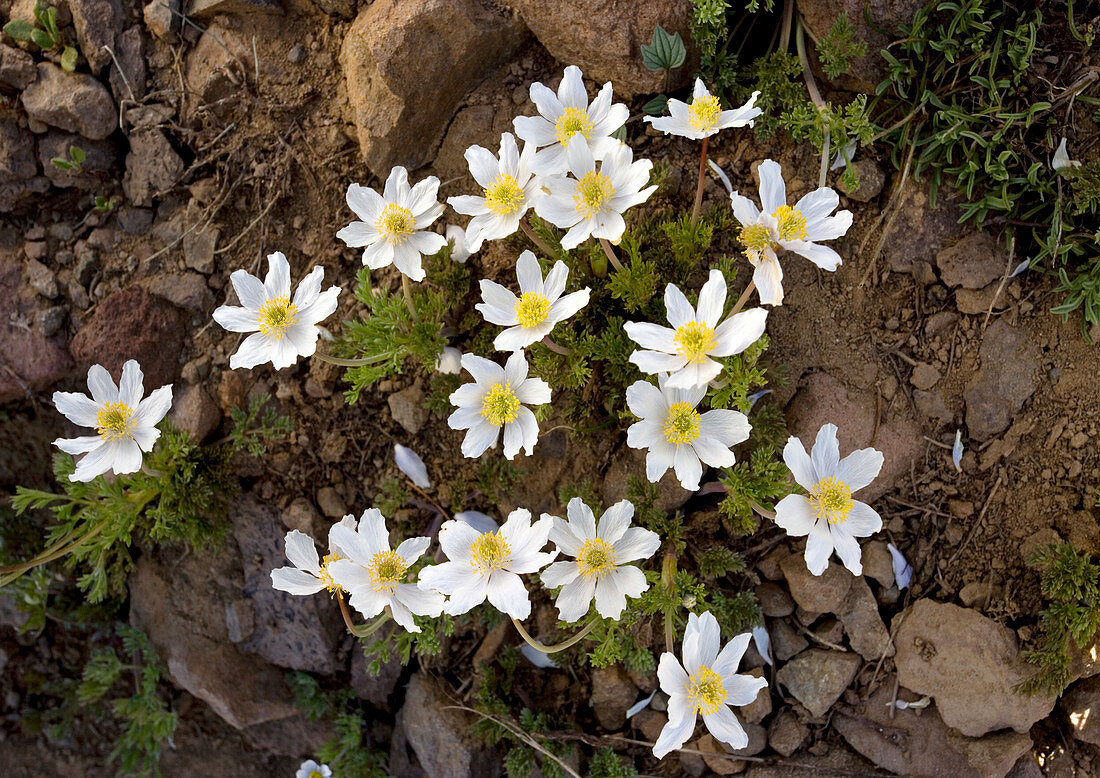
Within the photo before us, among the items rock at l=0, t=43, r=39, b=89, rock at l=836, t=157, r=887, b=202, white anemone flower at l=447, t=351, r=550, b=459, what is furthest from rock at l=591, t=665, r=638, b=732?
rock at l=0, t=43, r=39, b=89

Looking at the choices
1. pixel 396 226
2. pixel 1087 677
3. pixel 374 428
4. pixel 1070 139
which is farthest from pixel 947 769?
pixel 396 226

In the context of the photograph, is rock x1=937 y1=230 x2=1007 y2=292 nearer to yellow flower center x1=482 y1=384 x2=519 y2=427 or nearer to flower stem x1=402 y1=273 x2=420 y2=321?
yellow flower center x1=482 y1=384 x2=519 y2=427

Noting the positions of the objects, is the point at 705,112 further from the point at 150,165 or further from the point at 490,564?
the point at 150,165

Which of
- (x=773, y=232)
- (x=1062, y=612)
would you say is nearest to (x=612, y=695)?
(x=1062, y=612)

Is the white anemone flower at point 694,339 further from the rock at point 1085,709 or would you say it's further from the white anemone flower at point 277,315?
the rock at point 1085,709

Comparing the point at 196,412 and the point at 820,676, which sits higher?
the point at 196,412

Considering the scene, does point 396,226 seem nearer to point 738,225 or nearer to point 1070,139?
point 738,225
